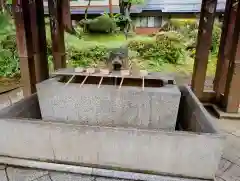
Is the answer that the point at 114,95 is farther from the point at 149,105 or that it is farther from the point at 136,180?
the point at 136,180

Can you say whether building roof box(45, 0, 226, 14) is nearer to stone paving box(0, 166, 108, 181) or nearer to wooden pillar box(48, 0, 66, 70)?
wooden pillar box(48, 0, 66, 70)

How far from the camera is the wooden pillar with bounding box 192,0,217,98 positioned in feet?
10.5

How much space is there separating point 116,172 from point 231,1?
9.84 feet

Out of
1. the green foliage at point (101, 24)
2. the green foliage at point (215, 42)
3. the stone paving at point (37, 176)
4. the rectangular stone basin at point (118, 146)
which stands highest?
the green foliage at point (101, 24)

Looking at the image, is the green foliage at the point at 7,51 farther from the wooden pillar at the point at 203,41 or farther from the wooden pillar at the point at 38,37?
the wooden pillar at the point at 203,41

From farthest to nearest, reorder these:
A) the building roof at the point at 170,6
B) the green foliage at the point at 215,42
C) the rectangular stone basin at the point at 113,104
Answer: the building roof at the point at 170,6
the green foliage at the point at 215,42
the rectangular stone basin at the point at 113,104

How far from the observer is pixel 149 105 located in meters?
2.20

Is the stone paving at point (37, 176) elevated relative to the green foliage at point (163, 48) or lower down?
lower down

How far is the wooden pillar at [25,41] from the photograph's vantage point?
3.27 meters

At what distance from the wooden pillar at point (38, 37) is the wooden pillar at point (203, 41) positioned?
8.33 ft

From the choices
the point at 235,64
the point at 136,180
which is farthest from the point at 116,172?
the point at 235,64

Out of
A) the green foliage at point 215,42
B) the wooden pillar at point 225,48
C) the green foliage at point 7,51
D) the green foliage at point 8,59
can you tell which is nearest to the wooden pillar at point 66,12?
the green foliage at point 7,51

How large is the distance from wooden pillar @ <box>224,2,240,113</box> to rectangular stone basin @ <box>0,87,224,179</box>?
1431 mm

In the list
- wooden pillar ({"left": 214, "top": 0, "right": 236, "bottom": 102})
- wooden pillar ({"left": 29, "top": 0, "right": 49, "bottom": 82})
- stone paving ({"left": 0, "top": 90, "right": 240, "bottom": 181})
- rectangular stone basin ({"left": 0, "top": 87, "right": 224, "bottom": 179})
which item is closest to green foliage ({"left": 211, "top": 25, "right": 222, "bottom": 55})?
wooden pillar ({"left": 214, "top": 0, "right": 236, "bottom": 102})
